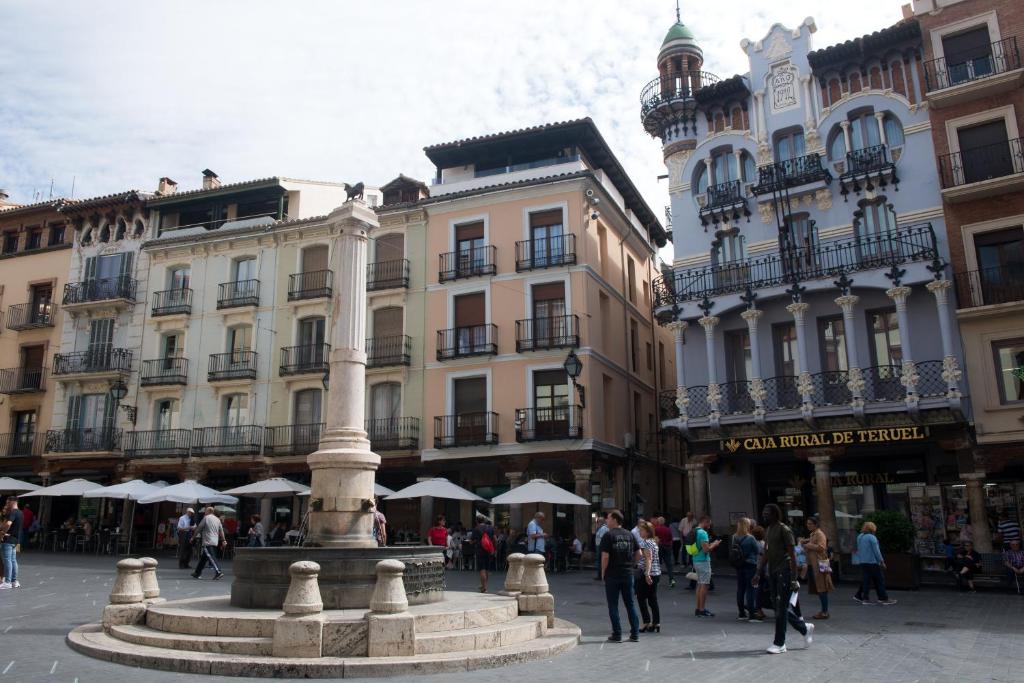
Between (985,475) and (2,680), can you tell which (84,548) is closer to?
(2,680)

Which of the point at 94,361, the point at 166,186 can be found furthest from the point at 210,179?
the point at 94,361

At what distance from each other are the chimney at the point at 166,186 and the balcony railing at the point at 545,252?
19992 millimetres

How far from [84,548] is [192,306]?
10.7 m

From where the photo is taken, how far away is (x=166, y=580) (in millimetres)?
19656

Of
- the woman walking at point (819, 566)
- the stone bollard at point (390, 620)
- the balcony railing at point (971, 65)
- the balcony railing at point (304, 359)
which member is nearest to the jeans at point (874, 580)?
the woman walking at point (819, 566)

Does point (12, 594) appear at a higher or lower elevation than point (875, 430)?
lower

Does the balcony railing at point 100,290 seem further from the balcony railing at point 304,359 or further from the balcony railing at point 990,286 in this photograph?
the balcony railing at point 990,286

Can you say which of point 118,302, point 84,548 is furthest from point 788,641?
point 118,302

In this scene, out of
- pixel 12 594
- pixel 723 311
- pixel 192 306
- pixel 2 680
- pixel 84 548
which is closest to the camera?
pixel 2 680

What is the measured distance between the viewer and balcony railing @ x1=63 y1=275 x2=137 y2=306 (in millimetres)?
36875

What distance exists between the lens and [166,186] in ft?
134

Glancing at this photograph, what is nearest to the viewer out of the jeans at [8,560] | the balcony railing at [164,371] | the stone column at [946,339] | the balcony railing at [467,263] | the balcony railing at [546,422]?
the jeans at [8,560]

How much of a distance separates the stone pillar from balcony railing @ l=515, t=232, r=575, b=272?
14391 mm

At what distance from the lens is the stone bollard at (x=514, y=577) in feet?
42.0
